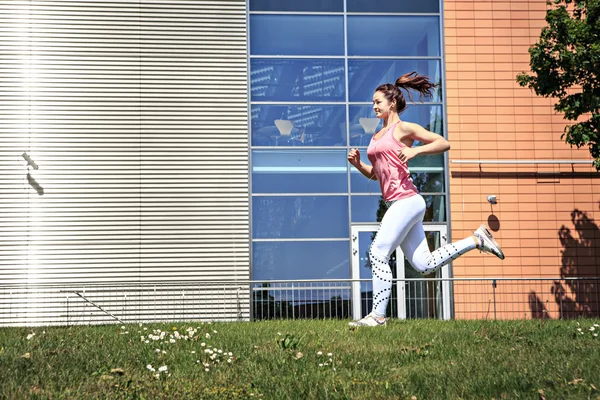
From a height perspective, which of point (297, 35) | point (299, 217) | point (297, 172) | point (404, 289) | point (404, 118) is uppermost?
point (297, 35)

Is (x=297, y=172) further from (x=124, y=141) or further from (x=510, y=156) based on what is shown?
(x=510, y=156)

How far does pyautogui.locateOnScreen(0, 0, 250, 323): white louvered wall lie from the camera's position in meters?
17.8

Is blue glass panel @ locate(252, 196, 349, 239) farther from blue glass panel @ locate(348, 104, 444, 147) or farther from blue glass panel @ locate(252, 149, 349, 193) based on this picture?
blue glass panel @ locate(348, 104, 444, 147)

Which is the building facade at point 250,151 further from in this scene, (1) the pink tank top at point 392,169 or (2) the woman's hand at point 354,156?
(1) the pink tank top at point 392,169

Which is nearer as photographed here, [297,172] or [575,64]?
[575,64]

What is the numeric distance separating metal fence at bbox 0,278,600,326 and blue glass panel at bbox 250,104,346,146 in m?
3.19

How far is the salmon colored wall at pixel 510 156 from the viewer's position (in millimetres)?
18297

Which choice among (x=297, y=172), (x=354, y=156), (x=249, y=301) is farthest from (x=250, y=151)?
(x=354, y=156)

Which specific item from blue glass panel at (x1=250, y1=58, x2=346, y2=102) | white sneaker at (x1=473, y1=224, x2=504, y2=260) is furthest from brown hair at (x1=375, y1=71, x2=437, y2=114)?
blue glass panel at (x1=250, y1=58, x2=346, y2=102)

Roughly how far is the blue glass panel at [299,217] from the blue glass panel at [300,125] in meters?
1.24

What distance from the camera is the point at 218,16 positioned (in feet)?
61.0

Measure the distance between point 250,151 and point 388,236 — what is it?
10.0m

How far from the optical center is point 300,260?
58.3ft

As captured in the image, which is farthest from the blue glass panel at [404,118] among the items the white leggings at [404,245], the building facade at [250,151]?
the white leggings at [404,245]
